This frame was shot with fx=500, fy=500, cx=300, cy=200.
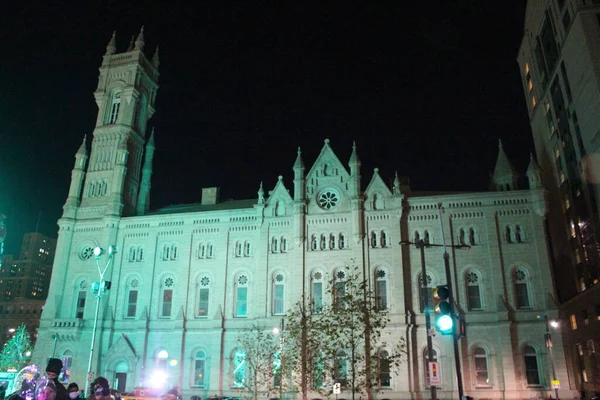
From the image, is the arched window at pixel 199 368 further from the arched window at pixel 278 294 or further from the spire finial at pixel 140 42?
the spire finial at pixel 140 42

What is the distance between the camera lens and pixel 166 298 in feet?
171

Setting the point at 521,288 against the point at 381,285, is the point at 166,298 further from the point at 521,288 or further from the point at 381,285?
the point at 521,288

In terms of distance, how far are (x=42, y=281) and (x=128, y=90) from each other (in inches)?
4432

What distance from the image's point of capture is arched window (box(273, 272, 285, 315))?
160ft

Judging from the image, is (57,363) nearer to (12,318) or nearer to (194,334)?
(194,334)

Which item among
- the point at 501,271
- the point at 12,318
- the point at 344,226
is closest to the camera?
the point at 501,271

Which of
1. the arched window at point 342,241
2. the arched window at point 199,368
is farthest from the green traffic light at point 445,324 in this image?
the arched window at point 199,368

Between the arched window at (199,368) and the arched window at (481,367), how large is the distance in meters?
25.1

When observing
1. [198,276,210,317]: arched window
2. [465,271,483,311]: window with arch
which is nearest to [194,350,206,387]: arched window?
[198,276,210,317]: arched window

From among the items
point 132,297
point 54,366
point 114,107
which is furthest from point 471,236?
point 114,107

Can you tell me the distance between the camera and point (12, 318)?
124562 millimetres

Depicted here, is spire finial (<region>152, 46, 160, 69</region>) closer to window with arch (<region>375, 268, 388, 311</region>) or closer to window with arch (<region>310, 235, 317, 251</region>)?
window with arch (<region>310, 235, 317, 251</region>)

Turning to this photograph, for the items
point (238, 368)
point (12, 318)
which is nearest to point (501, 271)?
point (238, 368)

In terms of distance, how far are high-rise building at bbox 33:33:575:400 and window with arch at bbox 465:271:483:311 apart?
92 mm
